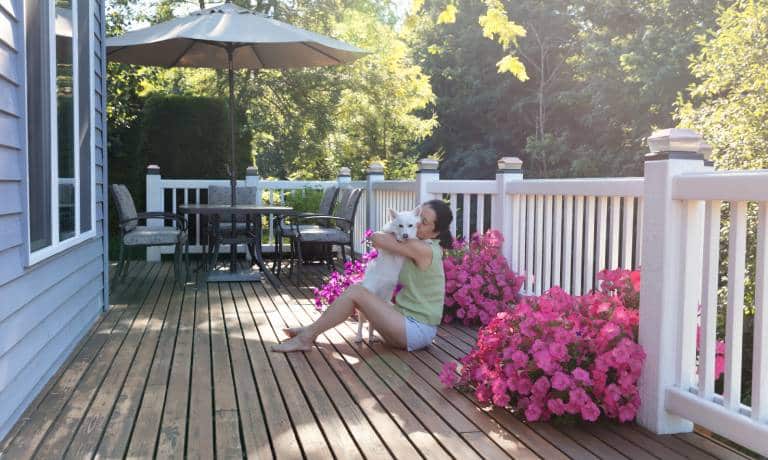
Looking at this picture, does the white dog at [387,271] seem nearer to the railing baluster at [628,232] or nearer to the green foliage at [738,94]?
the railing baluster at [628,232]

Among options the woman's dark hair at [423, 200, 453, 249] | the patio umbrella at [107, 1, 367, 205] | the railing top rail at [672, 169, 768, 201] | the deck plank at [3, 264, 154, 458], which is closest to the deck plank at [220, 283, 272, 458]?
the deck plank at [3, 264, 154, 458]

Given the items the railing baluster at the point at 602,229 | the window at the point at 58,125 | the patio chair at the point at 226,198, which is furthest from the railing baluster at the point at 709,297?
the patio chair at the point at 226,198

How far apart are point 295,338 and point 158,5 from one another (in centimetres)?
1596

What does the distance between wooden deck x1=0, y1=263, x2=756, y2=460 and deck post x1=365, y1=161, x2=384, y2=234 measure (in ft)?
13.1

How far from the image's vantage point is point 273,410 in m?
3.17

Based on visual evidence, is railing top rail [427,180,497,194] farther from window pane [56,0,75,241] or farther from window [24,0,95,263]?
window pane [56,0,75,241]

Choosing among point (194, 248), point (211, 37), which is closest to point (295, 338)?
point (211, 37)

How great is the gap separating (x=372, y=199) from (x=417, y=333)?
4.72 metres

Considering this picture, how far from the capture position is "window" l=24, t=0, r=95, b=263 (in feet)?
11.0

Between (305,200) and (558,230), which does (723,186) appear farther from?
(305,200)

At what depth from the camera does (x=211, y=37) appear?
256 inches

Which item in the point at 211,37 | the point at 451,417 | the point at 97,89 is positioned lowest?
the point at 451,417

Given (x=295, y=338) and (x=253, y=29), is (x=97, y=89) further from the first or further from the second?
(x=295, y=338)

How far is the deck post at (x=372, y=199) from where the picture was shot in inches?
348
